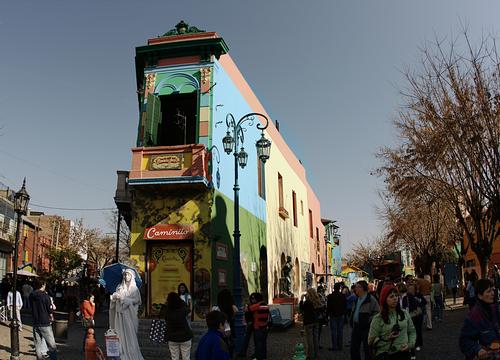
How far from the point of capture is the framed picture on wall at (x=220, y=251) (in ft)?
45.9

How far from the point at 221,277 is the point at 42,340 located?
5.81 meters

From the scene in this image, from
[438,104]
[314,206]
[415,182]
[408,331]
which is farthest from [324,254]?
[408,331]

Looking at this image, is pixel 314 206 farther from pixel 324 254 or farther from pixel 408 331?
pixel 408 331

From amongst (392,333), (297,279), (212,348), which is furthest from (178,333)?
(297,279)

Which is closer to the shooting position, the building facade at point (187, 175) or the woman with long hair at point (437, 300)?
the building facade at point (187, 175)

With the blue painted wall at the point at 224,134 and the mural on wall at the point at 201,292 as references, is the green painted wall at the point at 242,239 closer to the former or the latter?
the mural on wall at the point at 201,292

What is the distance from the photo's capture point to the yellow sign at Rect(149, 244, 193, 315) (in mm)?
13555

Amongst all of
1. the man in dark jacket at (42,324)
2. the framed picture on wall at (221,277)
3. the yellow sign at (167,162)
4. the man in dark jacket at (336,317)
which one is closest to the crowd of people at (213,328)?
the framed picture on wall at (221,277)

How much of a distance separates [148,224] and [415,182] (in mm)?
10406

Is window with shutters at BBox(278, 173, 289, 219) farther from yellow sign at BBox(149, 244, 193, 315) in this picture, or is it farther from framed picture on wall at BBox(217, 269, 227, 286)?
yellow sign at BBox(149, 244, 193, 315)

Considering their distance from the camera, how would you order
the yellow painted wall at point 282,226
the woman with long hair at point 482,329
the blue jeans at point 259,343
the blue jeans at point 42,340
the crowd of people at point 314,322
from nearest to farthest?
the woman with long hair at point 482,329
the crowd of people at point 314,322
the blue jeans at point 42,340
the blue jeans at point 259,343
the yellow painted wall at point 282,226

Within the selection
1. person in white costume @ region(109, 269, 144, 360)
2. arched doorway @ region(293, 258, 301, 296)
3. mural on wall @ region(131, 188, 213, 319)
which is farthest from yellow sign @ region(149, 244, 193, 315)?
arched doorway @ region(293, 258, 301, 296)

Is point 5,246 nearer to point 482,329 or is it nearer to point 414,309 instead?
point 414,309

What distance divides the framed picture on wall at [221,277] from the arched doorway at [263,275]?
16.3 feet
